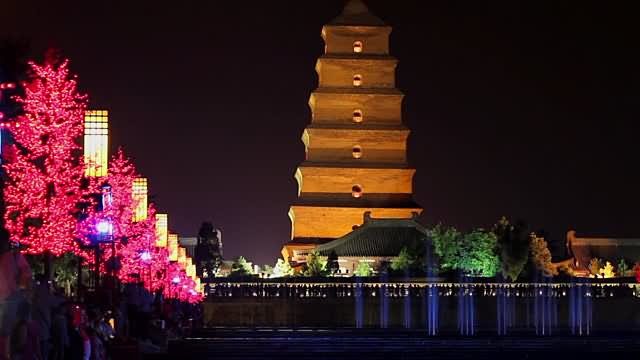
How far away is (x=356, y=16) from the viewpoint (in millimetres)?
87062

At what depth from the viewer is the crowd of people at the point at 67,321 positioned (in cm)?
1295

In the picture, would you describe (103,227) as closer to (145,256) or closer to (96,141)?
(96,141)

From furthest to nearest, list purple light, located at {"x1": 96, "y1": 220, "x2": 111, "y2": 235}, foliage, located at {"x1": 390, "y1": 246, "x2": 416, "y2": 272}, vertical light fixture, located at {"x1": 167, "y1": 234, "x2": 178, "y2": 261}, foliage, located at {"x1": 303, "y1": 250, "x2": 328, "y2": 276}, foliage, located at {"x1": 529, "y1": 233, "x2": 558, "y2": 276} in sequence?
foliage, located at {"x1": 529, "y1": 233, "x2": 558, "y2": 276}, foliage, located at {"x1": 303, "y1": 250, "x2": 328, "y2": 276}, foliage, located at {"x1": 390, "y1": 246, "x2": 416, "y2": 272}, vertical light fixture, located at {"x1": 167, "y1": 234, "x2": 178, "y2": 261}, purple light, located at {"x1": 96, "y1": 220, "x2": 111, "y2": 235}

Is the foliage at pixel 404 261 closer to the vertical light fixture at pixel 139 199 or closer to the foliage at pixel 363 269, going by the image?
the foliage at pixel 363 269

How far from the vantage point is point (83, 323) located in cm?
2075

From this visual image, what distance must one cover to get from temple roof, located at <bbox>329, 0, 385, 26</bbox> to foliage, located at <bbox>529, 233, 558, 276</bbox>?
50.7 feet

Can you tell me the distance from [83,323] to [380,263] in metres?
55.9

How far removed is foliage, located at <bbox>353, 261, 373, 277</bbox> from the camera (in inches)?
2867

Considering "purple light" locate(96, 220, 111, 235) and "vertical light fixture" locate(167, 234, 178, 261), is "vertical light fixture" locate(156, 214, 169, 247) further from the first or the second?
"purple light" locate(96, 220, 111, 235)

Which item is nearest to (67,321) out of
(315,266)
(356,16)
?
(315,266)

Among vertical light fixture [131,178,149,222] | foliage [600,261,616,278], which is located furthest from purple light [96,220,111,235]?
foliage [600,261,616,278]

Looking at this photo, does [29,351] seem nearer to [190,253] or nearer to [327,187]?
[327,187]

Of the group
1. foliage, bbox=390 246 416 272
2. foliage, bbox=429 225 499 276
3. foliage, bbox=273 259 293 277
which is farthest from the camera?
foliage, bbox=273 259 293 277

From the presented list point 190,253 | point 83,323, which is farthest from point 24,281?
point 190,253
